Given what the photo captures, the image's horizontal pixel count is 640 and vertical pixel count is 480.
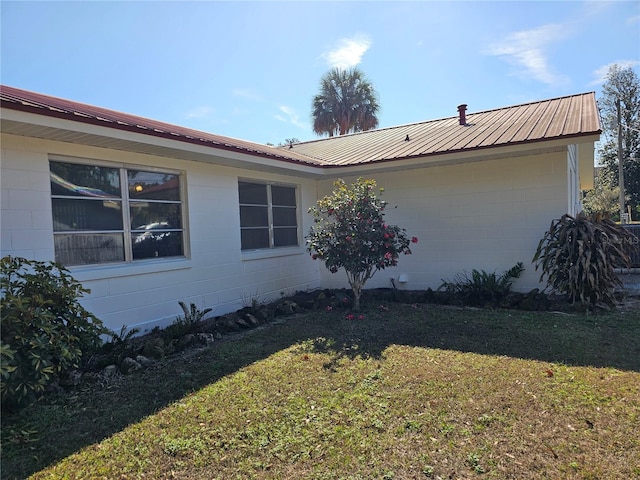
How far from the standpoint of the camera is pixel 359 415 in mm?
3342

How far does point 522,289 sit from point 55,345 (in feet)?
24.4

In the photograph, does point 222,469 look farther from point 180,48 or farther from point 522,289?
point 180,48

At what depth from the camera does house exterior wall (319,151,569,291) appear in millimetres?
7336

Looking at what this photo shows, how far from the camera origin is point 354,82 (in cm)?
2541

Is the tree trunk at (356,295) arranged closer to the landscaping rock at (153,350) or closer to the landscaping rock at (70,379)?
the landscaping rock at (153,350)

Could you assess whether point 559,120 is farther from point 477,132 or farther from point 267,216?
point 267,216

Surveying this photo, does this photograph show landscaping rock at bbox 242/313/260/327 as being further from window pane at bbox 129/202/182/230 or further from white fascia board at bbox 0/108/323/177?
white fascia board at bbox 0/108/323/177

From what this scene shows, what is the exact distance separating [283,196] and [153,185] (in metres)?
3.23

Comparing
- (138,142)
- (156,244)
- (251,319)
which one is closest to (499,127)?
(251,319)

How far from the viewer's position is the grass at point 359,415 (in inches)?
106

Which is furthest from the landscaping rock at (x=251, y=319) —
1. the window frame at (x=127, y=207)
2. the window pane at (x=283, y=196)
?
the window pane at (x=283, y=196)

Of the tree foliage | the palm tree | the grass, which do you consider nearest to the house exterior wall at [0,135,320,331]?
the grass

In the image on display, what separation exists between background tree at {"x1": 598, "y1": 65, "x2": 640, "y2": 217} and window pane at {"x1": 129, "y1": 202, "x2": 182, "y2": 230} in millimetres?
30059

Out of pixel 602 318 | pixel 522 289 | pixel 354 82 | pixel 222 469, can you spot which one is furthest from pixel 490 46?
pixel 354 82
